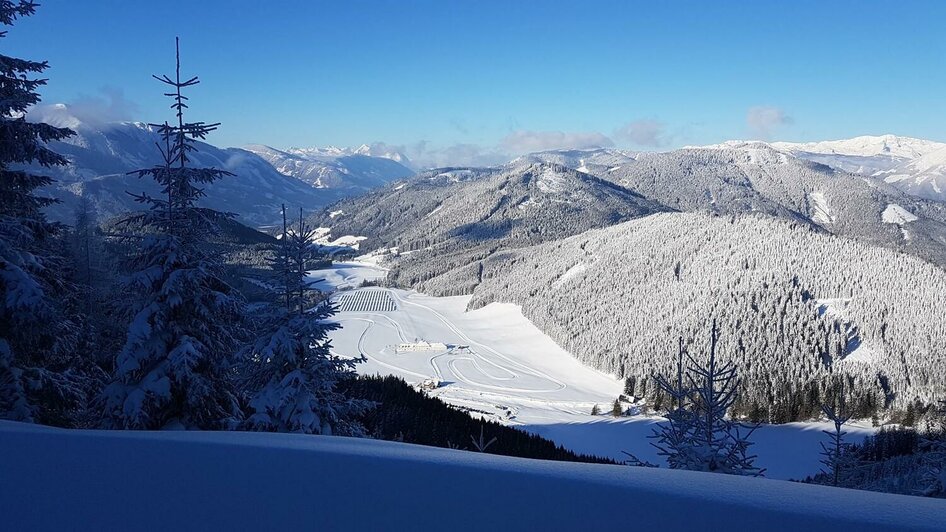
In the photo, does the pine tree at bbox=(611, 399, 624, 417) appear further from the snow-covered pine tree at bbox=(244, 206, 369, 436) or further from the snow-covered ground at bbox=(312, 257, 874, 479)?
the snow-covered pine tree at bbox=(244, 206, 369, 436)

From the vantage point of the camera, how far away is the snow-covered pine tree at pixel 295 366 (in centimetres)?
1091

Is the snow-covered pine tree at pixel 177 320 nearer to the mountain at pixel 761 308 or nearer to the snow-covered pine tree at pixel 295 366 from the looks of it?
the snow-covered pine tree at pixel 295 366

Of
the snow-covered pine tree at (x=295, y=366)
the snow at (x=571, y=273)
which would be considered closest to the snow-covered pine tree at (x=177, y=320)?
the snow-covered pine tree at (x=295, y=366)

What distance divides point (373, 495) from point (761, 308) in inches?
3939

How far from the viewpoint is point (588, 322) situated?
9856cm

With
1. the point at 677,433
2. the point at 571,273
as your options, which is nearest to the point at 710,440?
the point at 677,433

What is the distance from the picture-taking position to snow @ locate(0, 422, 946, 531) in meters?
3.44

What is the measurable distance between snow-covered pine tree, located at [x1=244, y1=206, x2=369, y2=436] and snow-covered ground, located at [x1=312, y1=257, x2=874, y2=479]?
28960mm

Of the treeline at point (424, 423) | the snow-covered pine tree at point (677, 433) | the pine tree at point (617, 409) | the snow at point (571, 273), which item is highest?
the snow at point (571, 273)

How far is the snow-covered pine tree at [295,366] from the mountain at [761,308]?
59.5 meters

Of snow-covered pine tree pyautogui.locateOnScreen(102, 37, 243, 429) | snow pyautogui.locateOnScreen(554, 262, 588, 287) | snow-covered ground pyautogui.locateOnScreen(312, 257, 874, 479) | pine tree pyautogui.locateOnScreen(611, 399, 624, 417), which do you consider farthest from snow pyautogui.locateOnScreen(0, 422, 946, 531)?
snow pyautogui.locateOnScreen(554, 262, 588, 287)

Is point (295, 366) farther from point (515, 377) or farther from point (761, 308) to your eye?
point (761, 308)

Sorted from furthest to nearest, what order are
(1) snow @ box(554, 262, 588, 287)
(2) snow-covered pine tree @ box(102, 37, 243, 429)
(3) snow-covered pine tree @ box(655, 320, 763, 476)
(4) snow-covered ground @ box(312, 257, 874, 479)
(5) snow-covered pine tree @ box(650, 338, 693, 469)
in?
1. (1) snow @ box(554, 262, 588, 287)
2. (4) snow-covered ground @ box(312, 257, 874, 479)
3. (2) snow-covered pine tree @ box(102, 37, 243, 429)
4. (5) snow-covered pine tree @ box(650, 338, 693, 469)
5. (3) snow-covered pine tree @ box(655, 320, 763, 476)

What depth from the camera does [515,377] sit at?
8025cm
